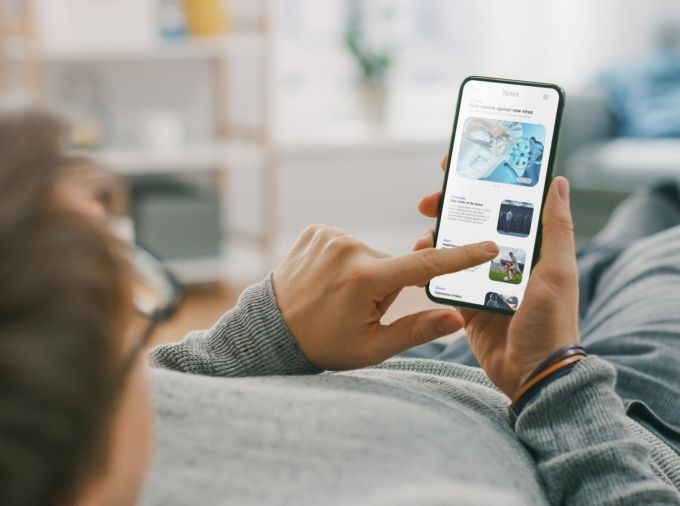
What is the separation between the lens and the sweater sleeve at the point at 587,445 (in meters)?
0.69

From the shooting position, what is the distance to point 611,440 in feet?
2.37

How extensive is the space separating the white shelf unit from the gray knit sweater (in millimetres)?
2033

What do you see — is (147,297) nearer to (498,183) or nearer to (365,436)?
(365,436)

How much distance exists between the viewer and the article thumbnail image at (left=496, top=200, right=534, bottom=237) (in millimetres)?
886

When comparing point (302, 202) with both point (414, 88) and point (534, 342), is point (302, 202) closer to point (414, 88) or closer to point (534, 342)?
point (414, 88)

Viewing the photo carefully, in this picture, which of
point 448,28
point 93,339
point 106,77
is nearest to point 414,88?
point 448,28

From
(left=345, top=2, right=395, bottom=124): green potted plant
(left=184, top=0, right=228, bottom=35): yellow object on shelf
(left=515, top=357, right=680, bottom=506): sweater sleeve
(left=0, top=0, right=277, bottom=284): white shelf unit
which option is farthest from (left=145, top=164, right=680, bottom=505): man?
(left=345, top=2, right=395, bottom=124): green potted plant

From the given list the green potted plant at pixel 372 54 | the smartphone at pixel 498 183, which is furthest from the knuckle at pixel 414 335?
the green potted plant at pixel 372 54

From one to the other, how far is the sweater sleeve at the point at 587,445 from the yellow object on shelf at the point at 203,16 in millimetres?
2508

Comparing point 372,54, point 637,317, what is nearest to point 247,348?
→ point 637,317

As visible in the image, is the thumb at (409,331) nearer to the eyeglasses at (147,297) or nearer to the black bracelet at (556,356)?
the black bracelet at (556,356)

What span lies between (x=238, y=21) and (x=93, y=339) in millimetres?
3054

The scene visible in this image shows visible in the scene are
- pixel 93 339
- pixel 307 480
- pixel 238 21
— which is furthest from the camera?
pixel 238 21

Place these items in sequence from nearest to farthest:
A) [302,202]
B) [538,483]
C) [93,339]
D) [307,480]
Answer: [93,339] → [307,480] → [538,483] → [302,202]
